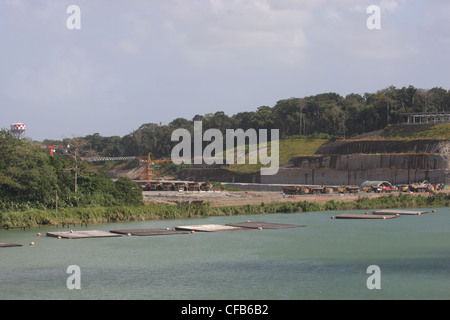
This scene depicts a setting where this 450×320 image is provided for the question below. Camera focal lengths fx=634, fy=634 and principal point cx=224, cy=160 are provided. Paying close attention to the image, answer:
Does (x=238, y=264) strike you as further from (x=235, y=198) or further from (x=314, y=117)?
(x=314, y=117)

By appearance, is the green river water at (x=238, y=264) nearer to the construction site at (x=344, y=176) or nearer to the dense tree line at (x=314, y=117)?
the construction site at (x=344, y=176)

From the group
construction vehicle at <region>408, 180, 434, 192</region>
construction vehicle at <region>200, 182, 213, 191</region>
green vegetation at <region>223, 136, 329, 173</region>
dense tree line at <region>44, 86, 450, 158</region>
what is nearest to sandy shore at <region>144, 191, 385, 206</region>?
construction vehicle at <region>408, 180, 434, 192</region>

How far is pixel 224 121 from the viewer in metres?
142

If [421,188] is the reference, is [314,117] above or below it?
above

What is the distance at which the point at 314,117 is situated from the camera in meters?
125

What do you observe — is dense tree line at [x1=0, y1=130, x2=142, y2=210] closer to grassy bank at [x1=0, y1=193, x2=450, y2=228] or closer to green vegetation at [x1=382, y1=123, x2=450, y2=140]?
grassy bank at [x1=0, y1=193, x2=450, y2=228]

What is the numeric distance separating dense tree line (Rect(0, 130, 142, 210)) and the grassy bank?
148cm

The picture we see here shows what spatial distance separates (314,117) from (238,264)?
98.7m

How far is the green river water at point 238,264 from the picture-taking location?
23.2m

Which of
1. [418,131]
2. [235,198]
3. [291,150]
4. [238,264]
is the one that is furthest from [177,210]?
[291,150]

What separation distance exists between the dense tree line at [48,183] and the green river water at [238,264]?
4.35 m

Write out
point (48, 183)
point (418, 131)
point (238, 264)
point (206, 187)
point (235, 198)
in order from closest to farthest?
point (238, 264)
point (48, 183)
point (235, 198)
point (206, 187)
point (418, 131)
